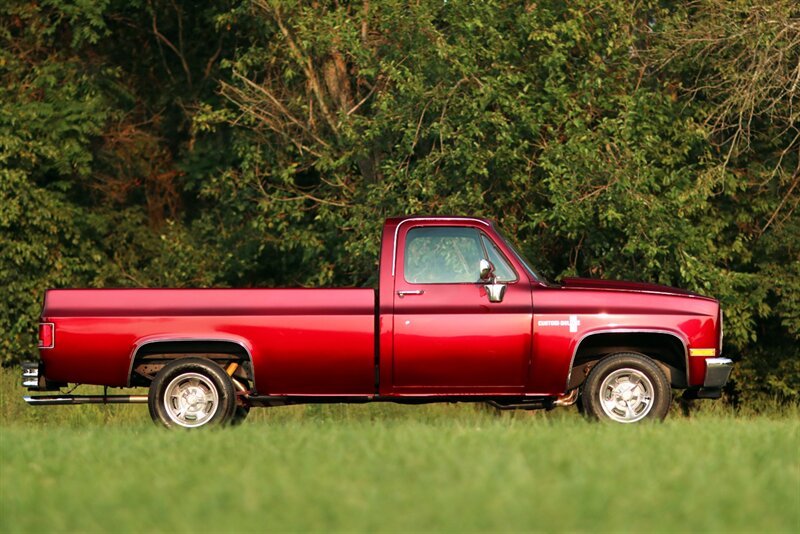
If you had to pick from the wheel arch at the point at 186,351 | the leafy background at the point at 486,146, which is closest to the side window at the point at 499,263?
the wheel arch at the point at 186,351

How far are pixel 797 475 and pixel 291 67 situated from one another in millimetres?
15114

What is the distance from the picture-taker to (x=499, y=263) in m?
12.0

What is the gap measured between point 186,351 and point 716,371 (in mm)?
4714

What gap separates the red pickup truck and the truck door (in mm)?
12

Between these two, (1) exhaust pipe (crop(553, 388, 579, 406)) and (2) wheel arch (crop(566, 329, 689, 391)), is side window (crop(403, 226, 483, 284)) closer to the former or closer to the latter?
(2) wheel arch (crop(566, 329, 689, 391))

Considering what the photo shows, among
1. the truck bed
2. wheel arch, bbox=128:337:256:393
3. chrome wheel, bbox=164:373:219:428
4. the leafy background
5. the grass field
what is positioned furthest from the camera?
the leafy background

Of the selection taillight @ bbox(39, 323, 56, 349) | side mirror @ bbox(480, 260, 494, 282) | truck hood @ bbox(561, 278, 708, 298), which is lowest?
taillight @ bbox(39, 323, 56, 349)

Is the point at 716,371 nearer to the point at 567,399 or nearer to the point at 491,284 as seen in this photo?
the point at 567,399

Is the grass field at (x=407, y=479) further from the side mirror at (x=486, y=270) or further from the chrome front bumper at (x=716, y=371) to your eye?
the side mirror at (x=486, y=270)

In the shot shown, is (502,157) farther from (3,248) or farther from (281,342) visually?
(3,248)

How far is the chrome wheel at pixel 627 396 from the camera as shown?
39.5 feet

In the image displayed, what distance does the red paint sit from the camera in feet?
38.1

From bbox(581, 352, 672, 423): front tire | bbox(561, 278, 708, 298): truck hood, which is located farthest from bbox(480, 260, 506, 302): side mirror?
bbox(581, 352, 672, 423): front tire

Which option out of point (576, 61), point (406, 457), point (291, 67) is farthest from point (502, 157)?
point (406, 457)
